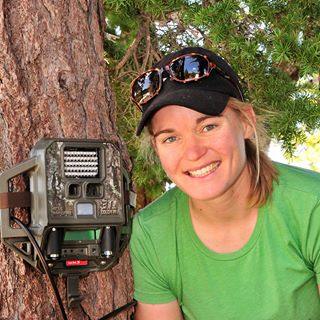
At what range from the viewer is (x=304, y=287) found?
7.78 feet

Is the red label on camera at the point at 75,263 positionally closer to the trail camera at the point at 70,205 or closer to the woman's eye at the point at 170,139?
the trail camera at the point at 70,205

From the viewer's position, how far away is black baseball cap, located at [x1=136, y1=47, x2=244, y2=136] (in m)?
2.15

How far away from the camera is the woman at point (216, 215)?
2197 millimetres

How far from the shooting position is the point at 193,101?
84.4 inches

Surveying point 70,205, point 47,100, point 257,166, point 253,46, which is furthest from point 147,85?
point 253,46

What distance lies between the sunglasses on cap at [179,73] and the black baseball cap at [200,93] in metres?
0.01

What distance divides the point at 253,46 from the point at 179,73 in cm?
100

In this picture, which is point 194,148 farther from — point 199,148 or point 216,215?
point 216,215

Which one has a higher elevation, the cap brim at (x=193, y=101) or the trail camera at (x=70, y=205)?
the cap brim at (x=193, y=101)

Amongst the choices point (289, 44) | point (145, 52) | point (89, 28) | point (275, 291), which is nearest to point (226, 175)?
point (275, 291)

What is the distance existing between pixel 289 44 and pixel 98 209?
1.46 m

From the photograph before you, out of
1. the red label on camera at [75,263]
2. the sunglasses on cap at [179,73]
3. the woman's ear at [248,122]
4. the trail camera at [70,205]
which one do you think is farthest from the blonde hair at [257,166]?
the red label on camera at [75,263]

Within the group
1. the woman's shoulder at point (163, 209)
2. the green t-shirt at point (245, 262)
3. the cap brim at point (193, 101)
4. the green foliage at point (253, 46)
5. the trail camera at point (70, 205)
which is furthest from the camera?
the green foliage at point (253, 46)

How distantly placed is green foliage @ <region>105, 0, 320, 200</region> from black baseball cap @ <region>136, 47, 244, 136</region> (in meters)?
0.51
